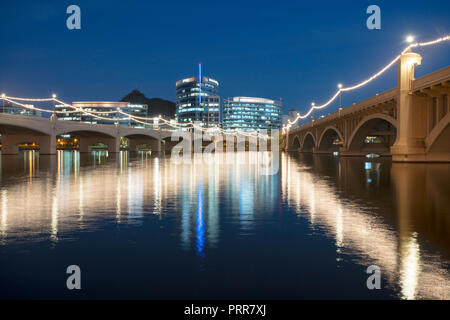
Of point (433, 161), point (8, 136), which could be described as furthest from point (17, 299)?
point (8, 136)

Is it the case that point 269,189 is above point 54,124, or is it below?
below

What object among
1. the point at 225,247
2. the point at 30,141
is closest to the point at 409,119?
the point at 225,247

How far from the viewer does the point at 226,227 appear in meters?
7.59

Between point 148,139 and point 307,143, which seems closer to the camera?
point 307,143

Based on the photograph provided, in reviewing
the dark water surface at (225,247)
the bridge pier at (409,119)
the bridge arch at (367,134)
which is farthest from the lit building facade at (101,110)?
the dark water surface at (225,247)

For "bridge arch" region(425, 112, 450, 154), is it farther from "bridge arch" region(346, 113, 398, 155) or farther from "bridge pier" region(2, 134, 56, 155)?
"bridge pier" region(2, 134, 56, 155)

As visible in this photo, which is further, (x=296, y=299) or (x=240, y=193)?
(x=240, y=193)

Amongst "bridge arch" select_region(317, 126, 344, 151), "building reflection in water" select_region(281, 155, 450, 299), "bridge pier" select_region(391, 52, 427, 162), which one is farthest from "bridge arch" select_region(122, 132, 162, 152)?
"building reflection in water" select_region(281, 155, 450, 299)

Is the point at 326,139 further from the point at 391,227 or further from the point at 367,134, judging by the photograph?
the point at 391,227

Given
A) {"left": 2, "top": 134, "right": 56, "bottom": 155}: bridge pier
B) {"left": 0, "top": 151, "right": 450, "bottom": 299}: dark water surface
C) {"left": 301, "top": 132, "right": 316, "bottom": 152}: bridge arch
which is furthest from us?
{"left": 301, "top": 132, "right": 316, "bottom": 152}: bridge arch

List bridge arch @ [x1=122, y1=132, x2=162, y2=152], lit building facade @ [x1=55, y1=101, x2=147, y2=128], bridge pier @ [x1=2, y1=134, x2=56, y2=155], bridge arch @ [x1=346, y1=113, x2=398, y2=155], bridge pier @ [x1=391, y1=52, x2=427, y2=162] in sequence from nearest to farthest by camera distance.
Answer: bridge pier @ [x1=391, y1=52, x2=427, y2=162], bridge arch @ [x1=346, y1=113, x2=398, y2=155], bridge pier @ [x1=2, y1=134, x2=56, y2=155], bridge arch @ [x1=122, y1=132, x2=162, y2=152], lit building facade @ [x1=55, y1=101, x2=147, y2=128]

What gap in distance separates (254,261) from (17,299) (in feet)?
10.5

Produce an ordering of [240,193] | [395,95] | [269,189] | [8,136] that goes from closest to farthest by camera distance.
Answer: [240,193] < [269,189] < [395,95] < [8,136]

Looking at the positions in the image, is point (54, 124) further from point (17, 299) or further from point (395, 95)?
point (17, 299)
